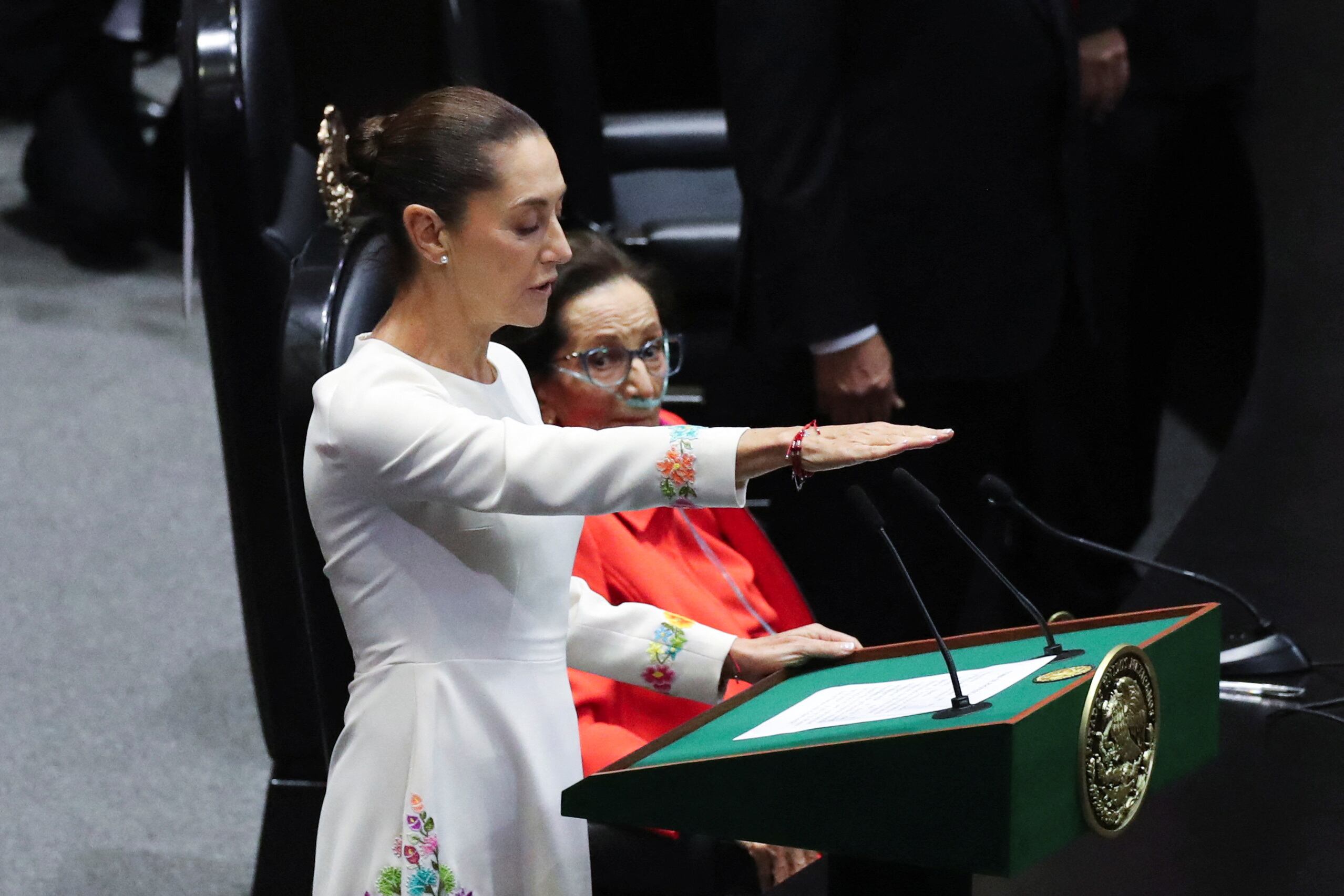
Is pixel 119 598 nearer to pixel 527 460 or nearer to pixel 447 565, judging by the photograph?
pixel 447 565

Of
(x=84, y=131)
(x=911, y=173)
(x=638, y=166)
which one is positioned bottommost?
(x=911, y=173)

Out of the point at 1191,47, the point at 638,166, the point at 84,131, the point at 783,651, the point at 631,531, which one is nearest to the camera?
the point at 783,651

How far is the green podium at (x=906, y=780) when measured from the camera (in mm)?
1045

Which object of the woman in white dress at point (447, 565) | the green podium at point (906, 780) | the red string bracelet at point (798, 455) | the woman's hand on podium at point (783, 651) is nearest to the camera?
the green podium at point (906, 780)

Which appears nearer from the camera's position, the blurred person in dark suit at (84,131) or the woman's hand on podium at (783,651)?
the woman's hand on podium at (783,651)

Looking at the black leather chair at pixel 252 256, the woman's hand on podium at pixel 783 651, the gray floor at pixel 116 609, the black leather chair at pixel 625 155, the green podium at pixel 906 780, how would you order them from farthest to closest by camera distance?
1. the black leather chair at pixel 625 155
2. the gray floor at pixel 116 609
3. the black leather chair at pixel 252 256
4. the woman's hand on podium at pixel 783 651
5. the green podium at pixel 906 780

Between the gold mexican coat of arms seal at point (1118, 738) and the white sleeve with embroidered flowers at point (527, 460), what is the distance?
0.27 meters

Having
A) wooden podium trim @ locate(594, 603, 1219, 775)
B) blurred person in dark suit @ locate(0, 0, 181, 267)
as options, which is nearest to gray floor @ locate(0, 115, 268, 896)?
blurred person in dark suit @ locate(0, 0, 181, 267)

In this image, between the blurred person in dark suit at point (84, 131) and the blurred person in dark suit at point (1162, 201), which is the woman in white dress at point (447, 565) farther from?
the blurred person in dark suit at point (84, 131)

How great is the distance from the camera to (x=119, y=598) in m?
3.39

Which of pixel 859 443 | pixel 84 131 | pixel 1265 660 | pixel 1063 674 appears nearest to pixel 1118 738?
pixel 1063 674

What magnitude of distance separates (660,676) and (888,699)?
351 millimetres

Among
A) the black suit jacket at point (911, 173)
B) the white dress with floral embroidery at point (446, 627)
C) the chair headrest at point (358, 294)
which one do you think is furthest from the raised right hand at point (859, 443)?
the black suit jacket at point (911, 173)

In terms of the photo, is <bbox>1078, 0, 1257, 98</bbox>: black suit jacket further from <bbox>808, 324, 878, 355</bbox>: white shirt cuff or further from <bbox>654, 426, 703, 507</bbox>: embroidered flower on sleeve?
<bbox>654, 426, 703, 507</bbox>: embroidered flower on sleeve
